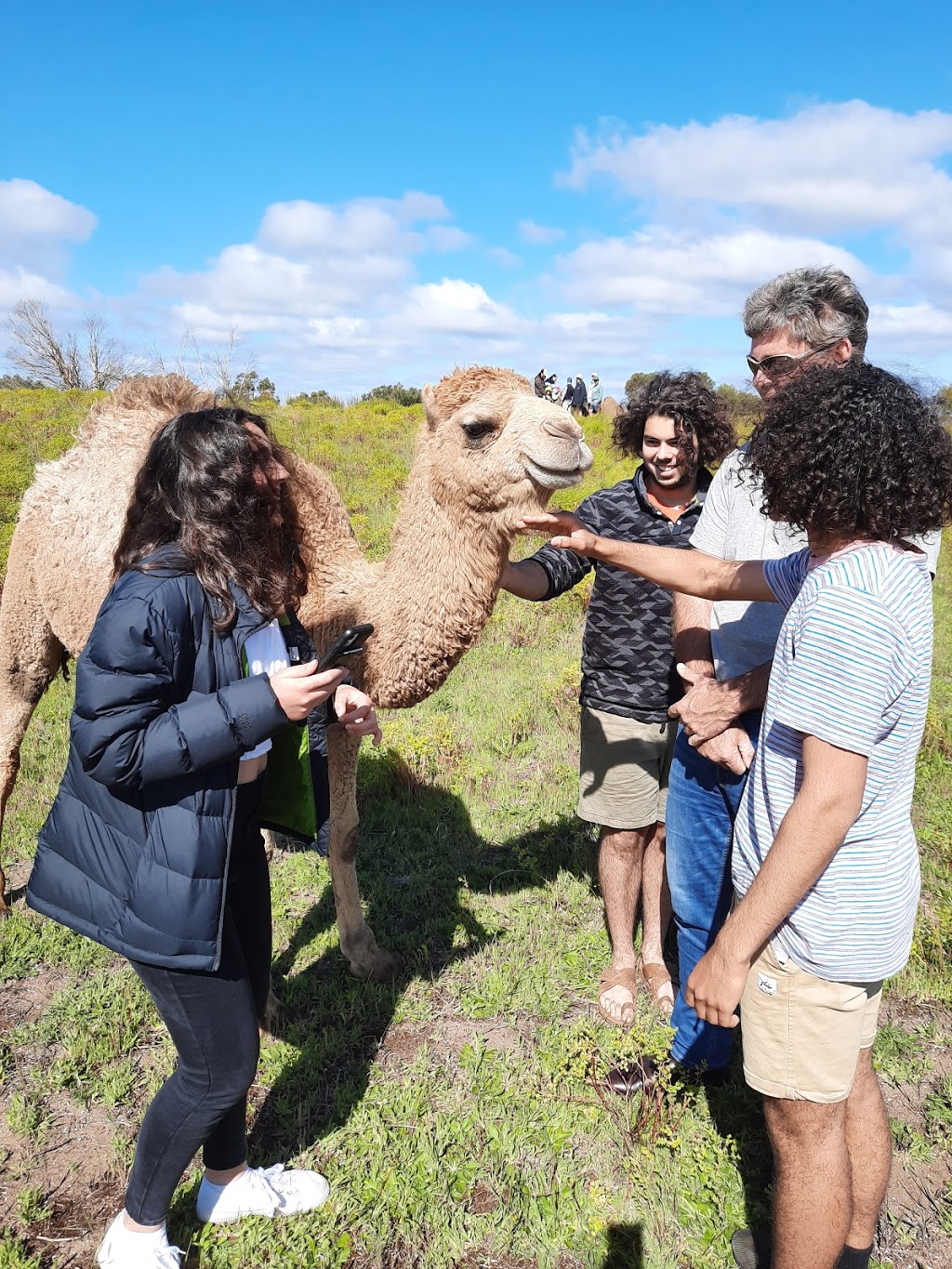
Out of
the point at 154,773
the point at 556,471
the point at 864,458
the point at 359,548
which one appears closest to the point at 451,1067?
the point at 154,773

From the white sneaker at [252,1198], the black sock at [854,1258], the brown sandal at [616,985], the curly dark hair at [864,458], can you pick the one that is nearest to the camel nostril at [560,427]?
the curly dark hair at [864,458]

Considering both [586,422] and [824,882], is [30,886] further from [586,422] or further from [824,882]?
[586,422]

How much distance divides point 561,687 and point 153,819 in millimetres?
5555

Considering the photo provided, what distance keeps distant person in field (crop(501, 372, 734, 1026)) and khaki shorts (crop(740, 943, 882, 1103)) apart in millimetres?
1725

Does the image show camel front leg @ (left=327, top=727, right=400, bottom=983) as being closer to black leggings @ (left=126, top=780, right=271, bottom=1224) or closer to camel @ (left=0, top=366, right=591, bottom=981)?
camel @ (left=0, top=366, right=591, bottom=981)

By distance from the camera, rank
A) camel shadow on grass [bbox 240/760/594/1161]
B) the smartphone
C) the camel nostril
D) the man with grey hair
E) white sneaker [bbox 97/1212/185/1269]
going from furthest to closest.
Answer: camel shadow on grass [bbox 240/760/594/1161] → the camel nostril → the man with grey hair → white sneaker [bbox 97/1212/185/1269] → the smartphone

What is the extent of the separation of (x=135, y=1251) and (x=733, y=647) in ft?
8.67

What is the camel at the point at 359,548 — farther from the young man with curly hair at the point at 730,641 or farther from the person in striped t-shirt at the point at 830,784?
the person in striped t-shirt at the point at 830,784

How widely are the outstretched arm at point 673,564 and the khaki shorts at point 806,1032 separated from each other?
1135 mm

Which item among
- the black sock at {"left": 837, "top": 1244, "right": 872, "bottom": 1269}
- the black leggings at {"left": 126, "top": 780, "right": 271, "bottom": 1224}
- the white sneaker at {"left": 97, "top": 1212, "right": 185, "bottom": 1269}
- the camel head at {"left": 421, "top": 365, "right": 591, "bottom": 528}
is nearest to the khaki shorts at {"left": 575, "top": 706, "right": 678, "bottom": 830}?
the camel head at {"left": 421, "top": 365, "right": 591, "bottom": 528}

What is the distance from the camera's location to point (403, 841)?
200 inches

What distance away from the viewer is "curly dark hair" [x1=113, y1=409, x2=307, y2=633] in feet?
6.48

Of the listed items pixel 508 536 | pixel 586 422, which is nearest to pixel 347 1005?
pixel 508 536

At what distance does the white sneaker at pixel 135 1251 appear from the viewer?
2.22 m
